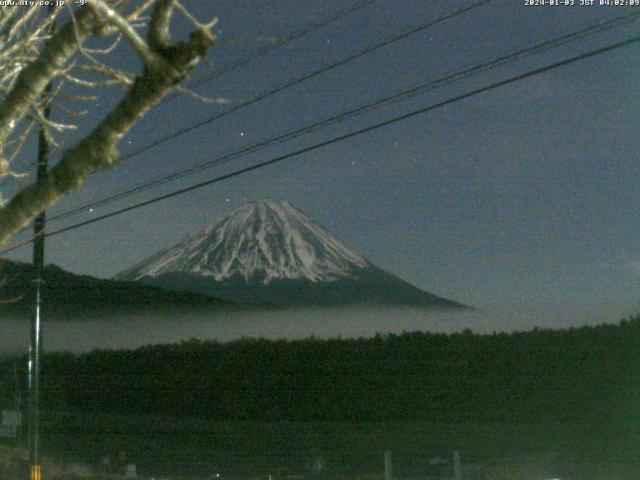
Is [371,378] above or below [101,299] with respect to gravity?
below

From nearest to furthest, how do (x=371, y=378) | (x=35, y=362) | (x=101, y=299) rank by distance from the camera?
(x=35, y=362)
(x=371, y=378)
(x=101, y=299)

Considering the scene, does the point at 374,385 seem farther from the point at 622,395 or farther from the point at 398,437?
the point at 622,395

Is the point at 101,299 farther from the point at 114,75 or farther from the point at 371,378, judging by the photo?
the point at 114,75

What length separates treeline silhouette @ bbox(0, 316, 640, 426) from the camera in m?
27.1

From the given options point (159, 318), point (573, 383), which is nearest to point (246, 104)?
point (573, 383)

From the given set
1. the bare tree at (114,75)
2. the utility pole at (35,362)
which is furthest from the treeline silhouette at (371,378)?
the bare tree at (114,75)

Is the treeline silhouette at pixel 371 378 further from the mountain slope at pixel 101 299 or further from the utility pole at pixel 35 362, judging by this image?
the utility pole at pixel 35 362

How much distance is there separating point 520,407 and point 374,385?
15.3 feet

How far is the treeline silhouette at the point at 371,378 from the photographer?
27062 millimetres

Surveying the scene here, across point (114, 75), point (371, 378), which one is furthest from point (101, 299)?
point (114, 75)

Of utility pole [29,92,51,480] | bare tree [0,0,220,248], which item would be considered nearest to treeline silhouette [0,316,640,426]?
utility pole [29,92,51,480]

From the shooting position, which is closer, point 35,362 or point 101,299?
point 35,362

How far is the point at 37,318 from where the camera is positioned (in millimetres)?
20016

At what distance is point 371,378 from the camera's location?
30625 mm
